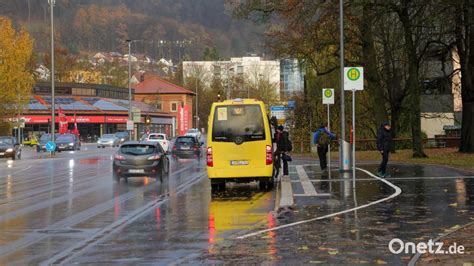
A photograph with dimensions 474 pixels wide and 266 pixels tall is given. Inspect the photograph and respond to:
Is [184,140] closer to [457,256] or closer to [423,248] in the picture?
[423,248]

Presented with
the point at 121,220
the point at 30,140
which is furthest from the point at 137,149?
the point at 30,140

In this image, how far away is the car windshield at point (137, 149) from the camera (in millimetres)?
25016

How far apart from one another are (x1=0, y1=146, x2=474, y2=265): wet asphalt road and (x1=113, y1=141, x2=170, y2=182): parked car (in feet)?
8.16

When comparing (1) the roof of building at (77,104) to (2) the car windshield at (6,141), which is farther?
(1) the roof of building at (77,104)

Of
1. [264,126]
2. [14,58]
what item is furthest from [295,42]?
[14,58]

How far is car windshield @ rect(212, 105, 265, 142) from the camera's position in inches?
744

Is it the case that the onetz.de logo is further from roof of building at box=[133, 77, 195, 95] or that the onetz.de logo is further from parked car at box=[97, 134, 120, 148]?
roof of building at box=[133, 77, 195, 95]

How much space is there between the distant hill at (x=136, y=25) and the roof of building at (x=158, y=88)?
905cm

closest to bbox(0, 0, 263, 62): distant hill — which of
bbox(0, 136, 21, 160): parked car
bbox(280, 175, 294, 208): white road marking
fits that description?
bbox(0, 136, 21, 160): parked car

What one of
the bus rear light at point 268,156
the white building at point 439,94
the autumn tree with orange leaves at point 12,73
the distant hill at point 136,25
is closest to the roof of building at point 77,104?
the autumn tree with orange leaves at point 12,73

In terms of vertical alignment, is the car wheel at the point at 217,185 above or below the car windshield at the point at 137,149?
below

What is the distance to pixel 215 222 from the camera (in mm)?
13016

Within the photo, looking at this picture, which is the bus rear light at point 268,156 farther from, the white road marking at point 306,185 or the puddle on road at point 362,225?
the puddle on road at point 362,225

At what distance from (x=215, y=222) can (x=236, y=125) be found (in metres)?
6.18
